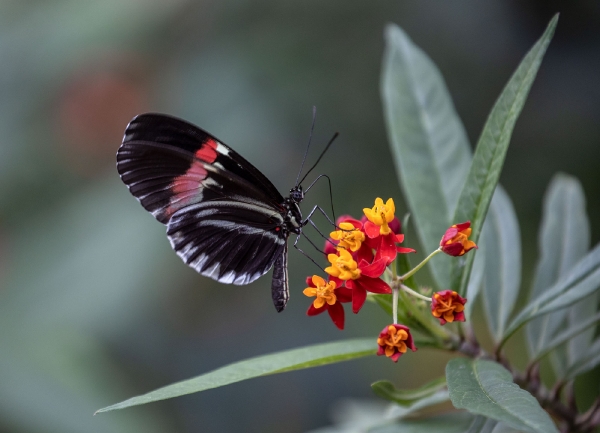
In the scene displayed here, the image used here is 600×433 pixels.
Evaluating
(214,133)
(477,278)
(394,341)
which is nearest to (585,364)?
(477,278)

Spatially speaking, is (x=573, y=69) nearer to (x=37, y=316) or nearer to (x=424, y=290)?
(x=424, y=290)

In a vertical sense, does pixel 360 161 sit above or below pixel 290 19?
below

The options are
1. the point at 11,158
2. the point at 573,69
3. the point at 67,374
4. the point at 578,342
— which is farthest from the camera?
the point at 11,158

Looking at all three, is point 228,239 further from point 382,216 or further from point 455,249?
point 455,249

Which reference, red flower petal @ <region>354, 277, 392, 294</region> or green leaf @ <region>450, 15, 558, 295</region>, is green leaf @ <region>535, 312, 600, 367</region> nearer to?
green leaf @ <region>450, 15, 558, 295</region>

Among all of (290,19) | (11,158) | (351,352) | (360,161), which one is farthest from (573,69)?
(11,158)

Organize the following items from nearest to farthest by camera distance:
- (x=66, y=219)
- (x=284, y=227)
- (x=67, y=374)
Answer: (x=284, y=227) → (x=67, y=374) → (x=66, y=219)

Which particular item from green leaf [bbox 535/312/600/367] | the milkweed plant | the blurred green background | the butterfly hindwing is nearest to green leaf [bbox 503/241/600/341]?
the milkweed plant

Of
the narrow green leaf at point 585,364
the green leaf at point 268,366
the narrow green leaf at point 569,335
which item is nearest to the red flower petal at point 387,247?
the green leaf at point 268,366
